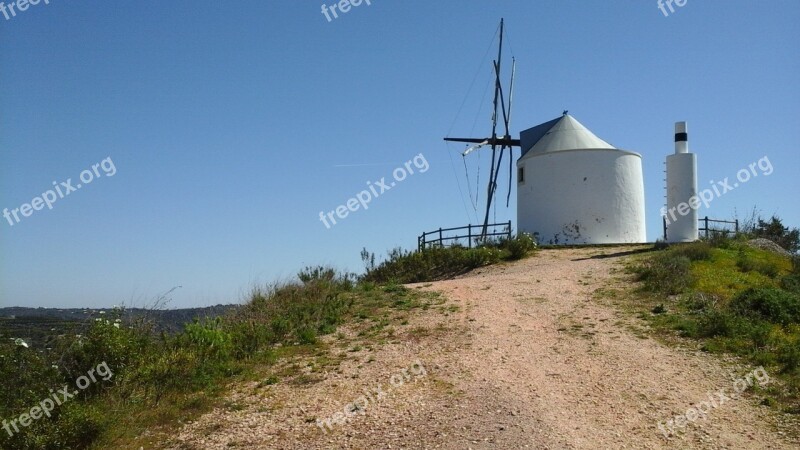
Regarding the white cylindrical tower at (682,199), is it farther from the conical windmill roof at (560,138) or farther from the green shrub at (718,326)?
the green shrub at (718,326)

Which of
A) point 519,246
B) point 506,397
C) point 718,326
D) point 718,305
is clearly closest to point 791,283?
point 718,305

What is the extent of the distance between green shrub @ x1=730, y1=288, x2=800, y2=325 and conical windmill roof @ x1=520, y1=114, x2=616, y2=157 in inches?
602

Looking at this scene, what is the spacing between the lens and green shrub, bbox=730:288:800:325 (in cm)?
1321

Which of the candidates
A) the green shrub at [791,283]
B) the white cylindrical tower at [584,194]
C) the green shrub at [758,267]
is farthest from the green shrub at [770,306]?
the white cylindrical tower at [584,194]

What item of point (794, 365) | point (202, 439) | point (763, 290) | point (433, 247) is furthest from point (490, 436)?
point (433, 247)

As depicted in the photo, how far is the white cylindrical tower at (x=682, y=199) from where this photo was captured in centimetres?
2303

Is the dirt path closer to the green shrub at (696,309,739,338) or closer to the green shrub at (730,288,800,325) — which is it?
the green shrub at (696,309,739,338)

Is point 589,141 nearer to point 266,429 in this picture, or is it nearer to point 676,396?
point 676,396

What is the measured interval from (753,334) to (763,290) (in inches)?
102

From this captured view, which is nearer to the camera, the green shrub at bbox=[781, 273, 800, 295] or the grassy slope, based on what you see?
the grassy slope

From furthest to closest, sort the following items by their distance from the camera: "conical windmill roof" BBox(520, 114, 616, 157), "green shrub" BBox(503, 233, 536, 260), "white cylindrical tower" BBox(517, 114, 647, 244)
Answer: "conical windmill roof" BBox(520, 114, 616, 157), "white cylindrical tower" BBox(517, 114, 647, 244), "green shrub" BBox(503, 233, 536, 260)

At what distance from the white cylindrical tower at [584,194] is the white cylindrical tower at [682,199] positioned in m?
4.75

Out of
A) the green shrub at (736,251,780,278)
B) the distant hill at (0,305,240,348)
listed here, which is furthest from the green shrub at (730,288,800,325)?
the distant hill at (0,305,240,348)

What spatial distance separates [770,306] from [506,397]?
7.35 m
